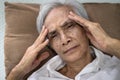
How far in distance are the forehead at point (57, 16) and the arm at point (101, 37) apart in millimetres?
35

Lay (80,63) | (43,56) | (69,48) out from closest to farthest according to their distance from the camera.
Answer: (69,48) → (80,63) → (43,56)

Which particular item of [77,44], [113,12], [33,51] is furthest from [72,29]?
[113,12]

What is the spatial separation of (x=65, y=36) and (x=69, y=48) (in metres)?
→ 0.07

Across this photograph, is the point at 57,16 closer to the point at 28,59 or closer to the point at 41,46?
the point at 41,46

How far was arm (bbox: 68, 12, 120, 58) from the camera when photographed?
4.80ft

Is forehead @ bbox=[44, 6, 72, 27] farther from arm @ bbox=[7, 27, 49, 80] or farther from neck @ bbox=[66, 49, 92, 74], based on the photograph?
neck @ bbox=[66, 49, 92, 74]

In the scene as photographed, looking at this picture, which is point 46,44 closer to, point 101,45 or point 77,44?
point 77,44

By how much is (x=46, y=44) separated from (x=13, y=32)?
253mm

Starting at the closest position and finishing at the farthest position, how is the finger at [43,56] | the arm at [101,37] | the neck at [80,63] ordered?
the arm at [101,37]
the neck at [80,63]
the finger at [43,56]

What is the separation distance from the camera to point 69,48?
1472 millimetres

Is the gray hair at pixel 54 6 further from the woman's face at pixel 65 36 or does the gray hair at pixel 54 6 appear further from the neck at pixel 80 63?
the neck at pixel 80 63

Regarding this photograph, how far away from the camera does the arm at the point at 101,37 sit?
1.46 m

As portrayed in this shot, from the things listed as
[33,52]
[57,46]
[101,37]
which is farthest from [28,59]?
[101,37]

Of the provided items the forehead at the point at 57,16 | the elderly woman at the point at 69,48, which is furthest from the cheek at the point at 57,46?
the forehead at the point at 57,16
